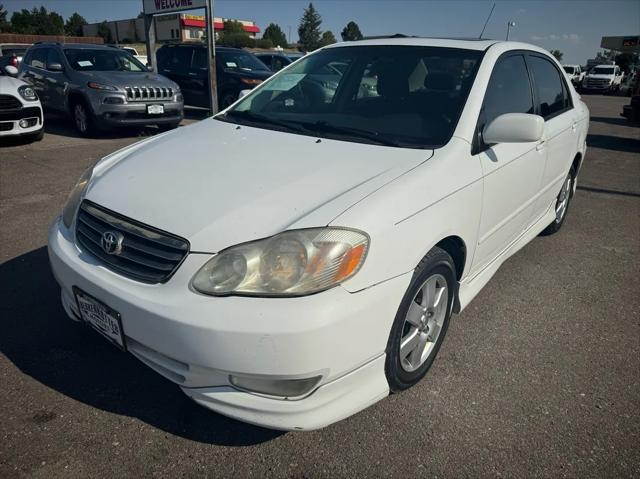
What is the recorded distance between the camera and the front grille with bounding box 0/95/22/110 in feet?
23.0

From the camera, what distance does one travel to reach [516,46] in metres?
3.26

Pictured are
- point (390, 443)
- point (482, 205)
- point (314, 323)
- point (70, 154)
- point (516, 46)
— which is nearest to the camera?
point (314, 323)

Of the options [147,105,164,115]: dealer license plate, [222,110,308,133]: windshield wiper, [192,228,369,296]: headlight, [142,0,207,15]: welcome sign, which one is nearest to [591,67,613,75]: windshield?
[142,0,207,15]: welcome sign

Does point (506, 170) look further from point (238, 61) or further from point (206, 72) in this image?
point (238, 61)

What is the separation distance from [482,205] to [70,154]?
6852mm

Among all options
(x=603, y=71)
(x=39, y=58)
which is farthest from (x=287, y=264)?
(x=603, y=71)

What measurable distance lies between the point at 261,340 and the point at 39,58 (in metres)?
10.0

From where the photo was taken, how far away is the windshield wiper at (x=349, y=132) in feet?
8.08

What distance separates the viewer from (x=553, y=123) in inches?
140

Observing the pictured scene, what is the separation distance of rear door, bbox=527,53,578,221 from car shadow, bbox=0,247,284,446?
9.14ft

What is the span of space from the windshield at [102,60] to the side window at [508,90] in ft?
26.1

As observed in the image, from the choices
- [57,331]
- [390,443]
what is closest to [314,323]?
[390,443]

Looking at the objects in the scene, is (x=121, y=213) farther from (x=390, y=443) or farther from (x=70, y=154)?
(x=70, y=154)

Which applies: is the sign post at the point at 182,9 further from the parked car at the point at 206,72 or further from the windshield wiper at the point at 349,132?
the windshield wiper at the point at 349,132
